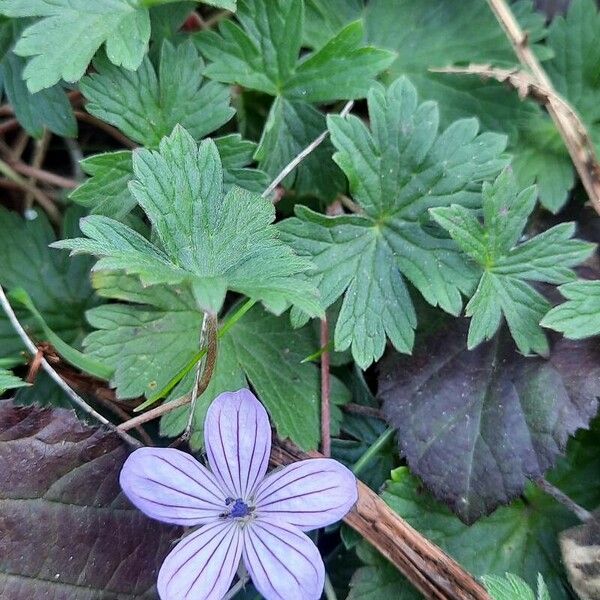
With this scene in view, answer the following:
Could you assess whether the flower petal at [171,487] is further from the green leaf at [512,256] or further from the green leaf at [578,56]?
the green leaf at [578,56]

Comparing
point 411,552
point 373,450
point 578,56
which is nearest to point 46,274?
point 373,450

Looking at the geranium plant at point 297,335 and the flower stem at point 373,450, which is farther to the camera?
the flower stem at point 373,450

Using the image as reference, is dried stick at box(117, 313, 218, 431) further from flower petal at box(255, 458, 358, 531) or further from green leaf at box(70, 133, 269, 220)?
green leaf at box(70, 133, 269, 220)

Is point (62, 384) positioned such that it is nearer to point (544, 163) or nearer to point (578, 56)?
point (544, 163)

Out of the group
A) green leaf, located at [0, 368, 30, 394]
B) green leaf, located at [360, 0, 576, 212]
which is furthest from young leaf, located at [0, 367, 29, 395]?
green leaf, located at [360, 0, 576, 212]

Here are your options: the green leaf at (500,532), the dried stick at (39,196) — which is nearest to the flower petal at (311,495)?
the green leaf at (500,532)
